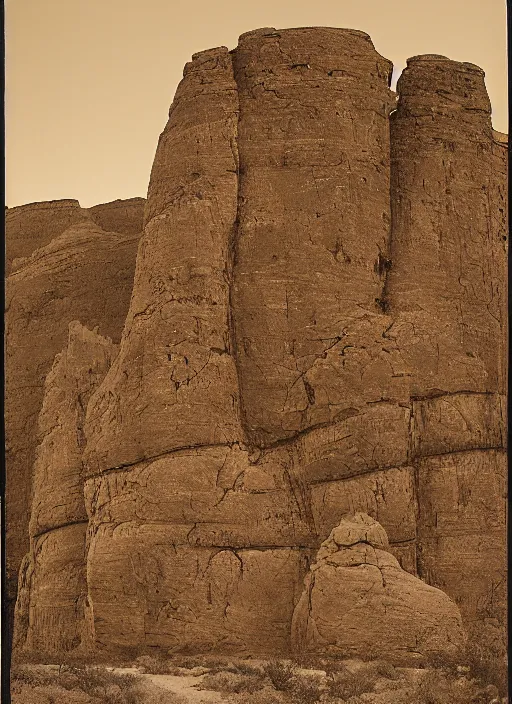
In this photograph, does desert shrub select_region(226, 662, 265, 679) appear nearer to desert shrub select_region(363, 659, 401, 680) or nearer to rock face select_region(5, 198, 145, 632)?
desert shrub select_region(363, 659, 401, 680)

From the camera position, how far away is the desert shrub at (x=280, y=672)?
13.4m

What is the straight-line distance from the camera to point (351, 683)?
13164 millimetres

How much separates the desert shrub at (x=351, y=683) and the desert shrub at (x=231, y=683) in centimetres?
66

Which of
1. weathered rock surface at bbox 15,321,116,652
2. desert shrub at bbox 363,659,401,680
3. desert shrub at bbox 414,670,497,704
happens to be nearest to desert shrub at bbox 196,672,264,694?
desert shrub at bbox 363,659,401,680

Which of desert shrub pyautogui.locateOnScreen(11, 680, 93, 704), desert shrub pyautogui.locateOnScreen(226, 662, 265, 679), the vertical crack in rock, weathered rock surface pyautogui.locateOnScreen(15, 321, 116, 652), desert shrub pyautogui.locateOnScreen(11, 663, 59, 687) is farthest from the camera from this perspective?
weathered rock surface pyautogui.locateOnScreen(15, 321, 116, 652)

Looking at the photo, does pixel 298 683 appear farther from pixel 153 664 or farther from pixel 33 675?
pixel 33 675

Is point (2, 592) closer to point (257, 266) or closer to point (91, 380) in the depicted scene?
point (91, 380)

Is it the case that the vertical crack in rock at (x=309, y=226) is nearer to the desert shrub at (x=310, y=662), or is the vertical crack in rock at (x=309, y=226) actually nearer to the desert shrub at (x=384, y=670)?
the desert shrub at (x=310, y=662)

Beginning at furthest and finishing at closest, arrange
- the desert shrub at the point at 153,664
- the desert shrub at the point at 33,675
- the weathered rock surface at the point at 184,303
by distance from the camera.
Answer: the weathered rock surface at the point at 184,303 < the desert shrub at the point at 33,675 < the desert shrub at the point at 153,664

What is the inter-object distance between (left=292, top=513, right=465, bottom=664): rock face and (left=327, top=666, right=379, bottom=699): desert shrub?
0.26 metres

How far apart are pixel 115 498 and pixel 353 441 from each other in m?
2.34

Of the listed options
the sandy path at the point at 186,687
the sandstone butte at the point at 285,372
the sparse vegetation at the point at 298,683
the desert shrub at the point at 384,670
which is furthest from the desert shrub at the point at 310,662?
the sandy path at the point at 186,687

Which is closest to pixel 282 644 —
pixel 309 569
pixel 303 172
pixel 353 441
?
pixel 309 569

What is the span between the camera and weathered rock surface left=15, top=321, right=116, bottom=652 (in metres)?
15.0
